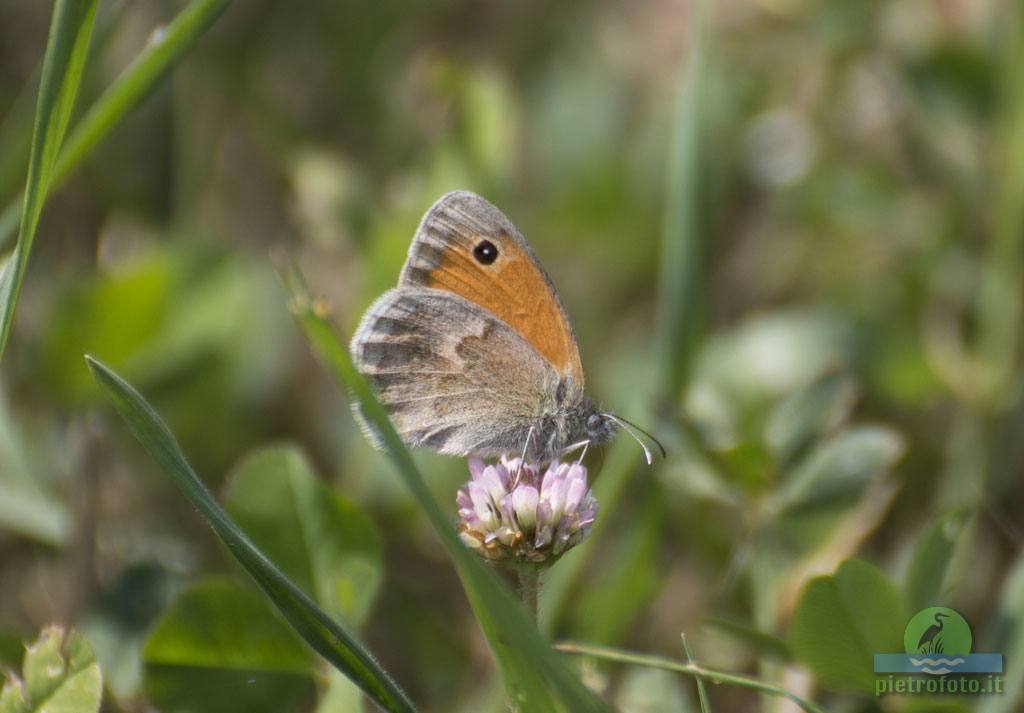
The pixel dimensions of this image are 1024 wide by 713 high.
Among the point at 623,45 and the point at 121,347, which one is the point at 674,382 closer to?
the point at 121,347

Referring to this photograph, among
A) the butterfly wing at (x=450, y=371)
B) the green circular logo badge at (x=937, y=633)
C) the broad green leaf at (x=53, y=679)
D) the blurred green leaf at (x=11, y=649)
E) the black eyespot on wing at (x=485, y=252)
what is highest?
the black eyespot on wing at (x=485, y=252)

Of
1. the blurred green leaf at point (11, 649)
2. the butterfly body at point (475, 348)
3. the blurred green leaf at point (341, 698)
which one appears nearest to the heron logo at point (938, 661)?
the butterfly body at point (475, 348)

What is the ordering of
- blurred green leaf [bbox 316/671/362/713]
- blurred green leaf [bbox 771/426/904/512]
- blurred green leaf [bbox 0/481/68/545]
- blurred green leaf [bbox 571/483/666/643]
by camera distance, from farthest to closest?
1. blurred green leaf [bbox 0/481/68/545]
2. blurred green leaf [bbox 571/483/666/643]
3. blurred green leaf [bbox 771/426/904/512]
4. blurred green leaf [bbox 316/671/362/713]

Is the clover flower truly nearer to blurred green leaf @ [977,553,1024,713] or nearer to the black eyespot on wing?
Result: the black eyespot on wing

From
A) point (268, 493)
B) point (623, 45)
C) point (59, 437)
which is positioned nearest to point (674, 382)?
point (268, 493)

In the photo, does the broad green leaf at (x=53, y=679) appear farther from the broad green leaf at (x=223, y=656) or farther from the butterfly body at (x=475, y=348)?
the butterfly body at (x=475, y=348)

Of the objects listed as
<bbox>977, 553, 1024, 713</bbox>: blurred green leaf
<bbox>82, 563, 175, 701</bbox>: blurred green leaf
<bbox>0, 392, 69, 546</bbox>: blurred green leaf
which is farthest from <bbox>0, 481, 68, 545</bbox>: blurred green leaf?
<bbox>977, 553, 1024, 713</bbox>: blurred green leaf
